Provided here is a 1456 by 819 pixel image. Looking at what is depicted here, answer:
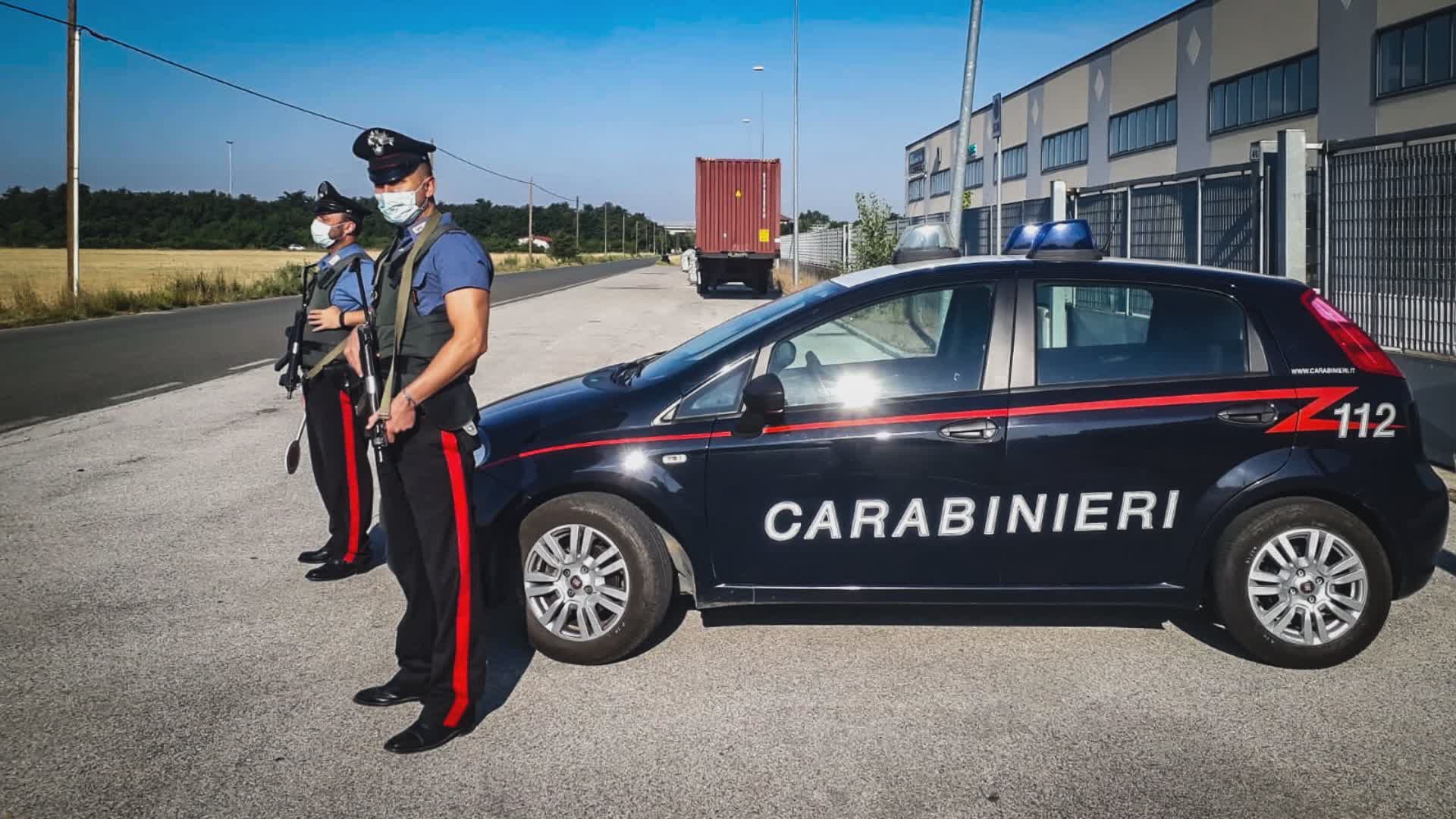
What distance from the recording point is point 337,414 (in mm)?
5852

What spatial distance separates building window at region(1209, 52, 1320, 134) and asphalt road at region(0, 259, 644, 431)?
24867 millimetres

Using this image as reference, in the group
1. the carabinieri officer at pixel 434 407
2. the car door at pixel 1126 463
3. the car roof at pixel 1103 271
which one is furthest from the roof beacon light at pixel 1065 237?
the carabinieri officer at pixel 434 407

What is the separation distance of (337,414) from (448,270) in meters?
2.37

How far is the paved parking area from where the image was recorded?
3486mm

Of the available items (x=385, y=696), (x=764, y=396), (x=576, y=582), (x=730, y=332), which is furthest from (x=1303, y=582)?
(x=385, y=696)

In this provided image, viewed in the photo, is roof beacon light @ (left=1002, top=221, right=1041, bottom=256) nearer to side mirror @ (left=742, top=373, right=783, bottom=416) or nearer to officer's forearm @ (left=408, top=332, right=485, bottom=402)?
side mirror @ (left=742, top=373, right=783, bottom=416)

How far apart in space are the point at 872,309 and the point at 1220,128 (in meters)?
35.1

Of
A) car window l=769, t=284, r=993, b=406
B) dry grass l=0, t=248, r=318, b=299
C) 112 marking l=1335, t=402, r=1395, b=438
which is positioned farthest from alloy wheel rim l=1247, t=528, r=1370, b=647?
dry grass l=0, t=248, r=318, b=299

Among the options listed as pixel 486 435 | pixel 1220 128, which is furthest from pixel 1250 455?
pixel 1220 128

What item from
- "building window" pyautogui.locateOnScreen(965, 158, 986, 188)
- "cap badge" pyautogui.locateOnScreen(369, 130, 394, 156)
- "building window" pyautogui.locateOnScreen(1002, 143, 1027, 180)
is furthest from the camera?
"building window" pyautogui.locateOnScreen(965, 158, 986, 188)

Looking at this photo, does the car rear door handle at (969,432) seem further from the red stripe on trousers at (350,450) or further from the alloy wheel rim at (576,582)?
the red stripe on trousers at (350,450)

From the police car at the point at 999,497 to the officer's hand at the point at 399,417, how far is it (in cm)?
93

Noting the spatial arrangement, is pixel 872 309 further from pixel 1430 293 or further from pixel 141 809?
pixel 1430 293

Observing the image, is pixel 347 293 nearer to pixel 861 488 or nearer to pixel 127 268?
pixel 861 488
